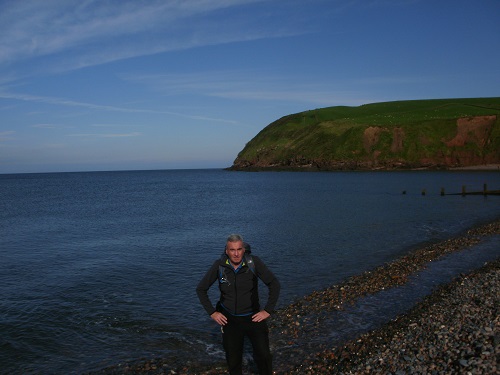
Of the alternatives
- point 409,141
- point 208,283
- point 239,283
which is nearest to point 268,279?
point 239,283

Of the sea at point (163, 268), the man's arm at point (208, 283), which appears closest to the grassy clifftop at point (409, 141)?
the sea at point (163, 268)

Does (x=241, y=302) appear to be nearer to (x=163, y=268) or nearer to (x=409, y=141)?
(x=163, y=268)

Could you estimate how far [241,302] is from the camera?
8.43 meters

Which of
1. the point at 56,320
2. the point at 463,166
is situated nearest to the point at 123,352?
the point at 56,320

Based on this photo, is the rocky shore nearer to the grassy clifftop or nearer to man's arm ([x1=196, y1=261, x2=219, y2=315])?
man's arm ([x1=196, y1=261, x2=219, y2=315])

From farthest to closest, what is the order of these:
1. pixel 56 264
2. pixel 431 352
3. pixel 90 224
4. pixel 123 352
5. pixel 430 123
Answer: pixel 430 123 < pixel 90 224 < pixel 56 264 < pixel 123 352 < pixel 431 352

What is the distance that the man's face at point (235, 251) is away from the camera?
314 inches

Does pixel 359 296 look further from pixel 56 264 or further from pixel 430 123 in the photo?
pixel 430 123

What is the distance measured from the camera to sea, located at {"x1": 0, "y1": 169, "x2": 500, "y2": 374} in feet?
48.1

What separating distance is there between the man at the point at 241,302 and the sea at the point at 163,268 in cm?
517

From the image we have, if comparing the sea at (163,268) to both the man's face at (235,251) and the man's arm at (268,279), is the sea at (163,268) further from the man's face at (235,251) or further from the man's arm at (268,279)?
the man's face at (235,251)

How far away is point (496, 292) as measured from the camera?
1545cm

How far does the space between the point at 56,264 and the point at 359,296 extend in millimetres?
19660

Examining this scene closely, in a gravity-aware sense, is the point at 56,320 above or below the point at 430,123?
below
